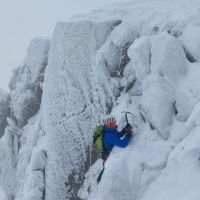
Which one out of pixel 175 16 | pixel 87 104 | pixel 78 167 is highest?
pixel 175 16

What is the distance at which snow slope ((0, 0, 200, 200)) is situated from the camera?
17.4m

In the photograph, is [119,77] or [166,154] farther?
[119,77]

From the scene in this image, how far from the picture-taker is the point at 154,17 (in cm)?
2361

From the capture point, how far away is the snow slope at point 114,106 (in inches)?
687

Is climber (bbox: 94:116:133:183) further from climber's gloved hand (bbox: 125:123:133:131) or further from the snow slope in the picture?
the snow slope

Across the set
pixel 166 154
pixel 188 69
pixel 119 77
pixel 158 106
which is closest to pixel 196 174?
pixel 166 154

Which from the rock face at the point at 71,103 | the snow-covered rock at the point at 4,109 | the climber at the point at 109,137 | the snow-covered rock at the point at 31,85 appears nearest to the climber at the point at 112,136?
the climber at the point at 109,137

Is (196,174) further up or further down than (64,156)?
further up

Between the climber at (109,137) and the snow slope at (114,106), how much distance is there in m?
0.35

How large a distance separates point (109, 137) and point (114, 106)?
3.67m

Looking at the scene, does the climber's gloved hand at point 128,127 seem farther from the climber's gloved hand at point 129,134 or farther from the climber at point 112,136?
the climber's gloved hand at point 129,134

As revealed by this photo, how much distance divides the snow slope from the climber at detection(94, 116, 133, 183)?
0.35m

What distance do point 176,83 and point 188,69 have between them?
883mm

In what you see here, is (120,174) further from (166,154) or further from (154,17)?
(154,17)
